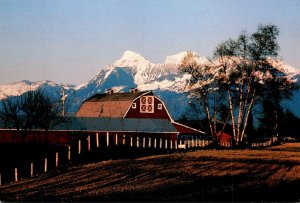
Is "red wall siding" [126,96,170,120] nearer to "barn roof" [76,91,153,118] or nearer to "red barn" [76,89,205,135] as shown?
"red barn" [76,89,205,135]

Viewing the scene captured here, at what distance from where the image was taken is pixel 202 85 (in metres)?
62.1

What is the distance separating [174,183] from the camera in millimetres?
26453

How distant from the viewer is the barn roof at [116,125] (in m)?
74.7

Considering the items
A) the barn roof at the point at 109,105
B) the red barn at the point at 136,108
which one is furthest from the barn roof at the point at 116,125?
the barn roof at the point at 109,105

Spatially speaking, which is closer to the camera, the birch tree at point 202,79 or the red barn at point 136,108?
the birch tree at point 202,79

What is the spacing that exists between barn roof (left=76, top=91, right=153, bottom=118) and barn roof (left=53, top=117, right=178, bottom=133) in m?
6.01

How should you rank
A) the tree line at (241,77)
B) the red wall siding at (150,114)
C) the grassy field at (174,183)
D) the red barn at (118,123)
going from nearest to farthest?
1. the grassy field at (174,183)
2. the tree line at (241,77)
3. the red barn at (118,123)
4. the red wall siding at (150,114)

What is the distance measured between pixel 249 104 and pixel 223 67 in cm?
575

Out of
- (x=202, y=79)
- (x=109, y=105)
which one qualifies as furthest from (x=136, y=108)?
(x=202, y=79)

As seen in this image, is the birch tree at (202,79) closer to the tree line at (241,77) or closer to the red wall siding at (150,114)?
the tree line at (241,77)

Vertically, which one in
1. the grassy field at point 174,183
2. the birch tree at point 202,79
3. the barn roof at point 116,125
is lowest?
the grassy field at point 174,183

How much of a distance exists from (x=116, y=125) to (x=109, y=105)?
647 inches

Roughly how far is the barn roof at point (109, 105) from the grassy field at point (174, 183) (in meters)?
49.1

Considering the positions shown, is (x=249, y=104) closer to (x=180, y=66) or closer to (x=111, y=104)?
(x=180, y=66)
